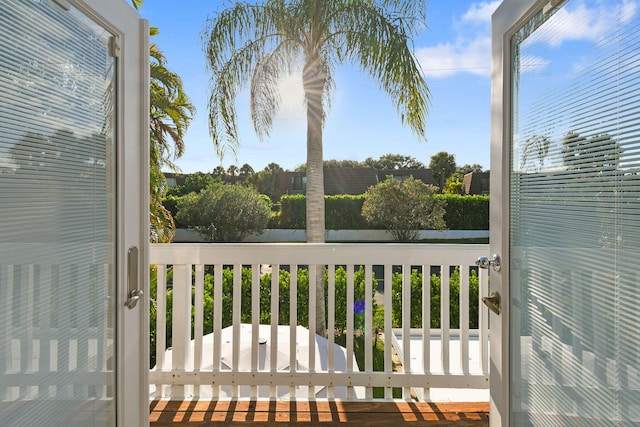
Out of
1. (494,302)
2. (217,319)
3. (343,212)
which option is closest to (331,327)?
(217,319)

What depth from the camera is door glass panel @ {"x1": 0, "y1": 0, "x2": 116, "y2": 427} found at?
946 mm

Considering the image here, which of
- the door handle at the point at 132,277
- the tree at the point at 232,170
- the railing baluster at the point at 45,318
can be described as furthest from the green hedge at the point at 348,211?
the railing baluster at the point at 45,318

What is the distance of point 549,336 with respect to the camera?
1227mm

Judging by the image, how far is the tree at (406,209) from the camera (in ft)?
11.4

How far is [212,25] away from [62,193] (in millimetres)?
3189

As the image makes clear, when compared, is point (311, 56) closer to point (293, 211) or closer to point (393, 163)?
point (393, 163)

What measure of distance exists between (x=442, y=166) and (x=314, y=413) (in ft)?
7.40

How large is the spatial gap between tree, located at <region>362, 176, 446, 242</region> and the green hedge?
0.28ft

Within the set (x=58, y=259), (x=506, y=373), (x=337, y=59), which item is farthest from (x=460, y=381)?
(x=337, y=59)

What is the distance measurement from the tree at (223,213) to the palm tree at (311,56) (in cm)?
44

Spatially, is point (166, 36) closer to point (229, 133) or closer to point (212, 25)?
point (212, 25)

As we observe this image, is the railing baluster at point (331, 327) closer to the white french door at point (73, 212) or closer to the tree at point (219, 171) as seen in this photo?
the white french door at point (73, 212)

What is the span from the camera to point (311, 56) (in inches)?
156

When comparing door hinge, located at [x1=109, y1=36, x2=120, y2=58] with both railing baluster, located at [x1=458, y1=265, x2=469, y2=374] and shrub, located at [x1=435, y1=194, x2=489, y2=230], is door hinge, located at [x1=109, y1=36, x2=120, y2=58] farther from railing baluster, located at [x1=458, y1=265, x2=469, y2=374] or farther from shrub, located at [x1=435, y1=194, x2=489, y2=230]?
shrub, located at [x1=435, y1=194, x2=489, y2=230]
